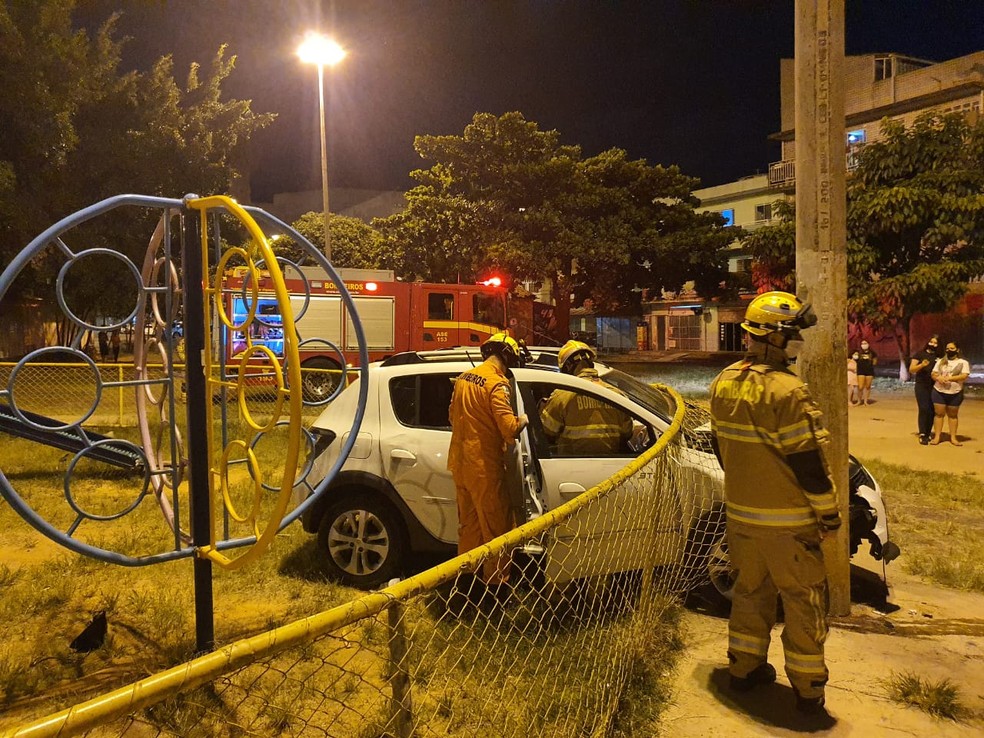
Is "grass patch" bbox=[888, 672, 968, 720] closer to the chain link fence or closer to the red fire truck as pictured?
the chain link fence

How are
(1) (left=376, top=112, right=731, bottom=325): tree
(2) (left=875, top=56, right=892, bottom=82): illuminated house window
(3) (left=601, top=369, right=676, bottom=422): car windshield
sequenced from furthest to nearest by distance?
(2) (left=875, top=56, right=892, bottom=82): illuminated house window → (1) (left=376, top=112, right=731, bottom=325): tree → (3) (left=601, top=369, right=676, bottom=422): car windshield

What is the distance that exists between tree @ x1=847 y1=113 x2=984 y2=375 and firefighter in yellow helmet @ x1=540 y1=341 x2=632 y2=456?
604 inches

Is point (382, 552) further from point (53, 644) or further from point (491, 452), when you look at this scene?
point (53, 644)

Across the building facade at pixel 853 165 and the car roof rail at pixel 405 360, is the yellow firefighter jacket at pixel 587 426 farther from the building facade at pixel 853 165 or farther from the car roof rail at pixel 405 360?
the building facade at pixel 853 165

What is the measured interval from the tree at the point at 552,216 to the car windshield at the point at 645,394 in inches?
684

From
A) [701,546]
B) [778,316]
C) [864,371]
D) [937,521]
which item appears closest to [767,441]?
[778,316]

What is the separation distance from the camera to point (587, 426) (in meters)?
4.37

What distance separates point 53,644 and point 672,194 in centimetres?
2326

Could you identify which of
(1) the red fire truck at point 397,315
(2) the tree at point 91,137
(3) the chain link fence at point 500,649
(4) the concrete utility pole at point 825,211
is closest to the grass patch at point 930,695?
(4) the concrete utility pole at point 825,211

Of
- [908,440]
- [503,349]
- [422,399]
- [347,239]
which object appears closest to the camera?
[503,349]

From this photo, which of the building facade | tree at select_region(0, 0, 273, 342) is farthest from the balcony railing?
tree at select_region(0, 0, 273, 342)

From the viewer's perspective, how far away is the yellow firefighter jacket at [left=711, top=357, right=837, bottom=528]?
9.41 feet

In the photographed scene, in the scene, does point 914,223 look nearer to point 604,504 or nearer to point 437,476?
point 604,504

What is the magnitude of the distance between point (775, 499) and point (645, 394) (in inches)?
75.5
